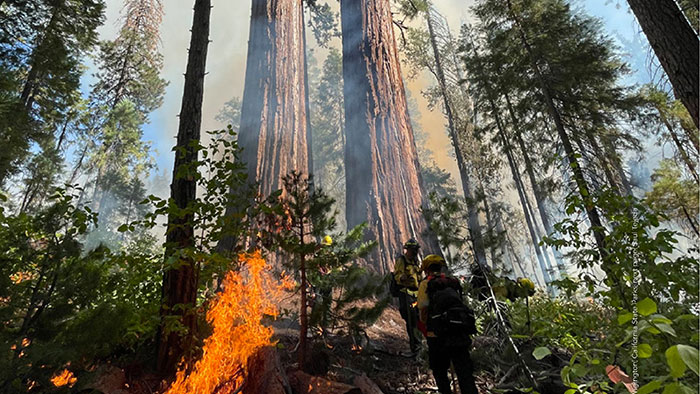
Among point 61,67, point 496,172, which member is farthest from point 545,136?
point 61,67

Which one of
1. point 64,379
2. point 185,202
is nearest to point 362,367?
point 64,379

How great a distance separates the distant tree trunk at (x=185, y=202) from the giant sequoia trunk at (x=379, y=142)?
11.8 ft

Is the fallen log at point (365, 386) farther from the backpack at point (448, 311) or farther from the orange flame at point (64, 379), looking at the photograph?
the orange flame at point (64, 379)

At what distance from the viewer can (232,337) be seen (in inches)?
119

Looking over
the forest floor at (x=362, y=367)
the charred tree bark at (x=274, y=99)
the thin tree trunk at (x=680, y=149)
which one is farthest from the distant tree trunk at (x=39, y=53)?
the thin tree trunk at (x=680, y=149)

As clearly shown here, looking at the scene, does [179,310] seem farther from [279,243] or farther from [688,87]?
[688,87]

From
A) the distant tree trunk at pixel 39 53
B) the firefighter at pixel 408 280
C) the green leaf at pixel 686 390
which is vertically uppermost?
the distant tree trunk at pixel 39 53

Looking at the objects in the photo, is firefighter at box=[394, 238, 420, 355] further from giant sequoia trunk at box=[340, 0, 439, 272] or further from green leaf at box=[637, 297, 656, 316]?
green leaf at box=[637, 297, 656, 316]

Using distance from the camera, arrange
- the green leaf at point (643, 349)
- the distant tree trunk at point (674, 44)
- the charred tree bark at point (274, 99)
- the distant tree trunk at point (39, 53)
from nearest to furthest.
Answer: the green leaf at point (643, 349), the distant tree trunk at point (674, 44), the charred tree bark at point (274, 99), the distant tree trunk at point (39, 53)

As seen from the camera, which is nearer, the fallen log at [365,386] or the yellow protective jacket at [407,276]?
the fallen log at [365,386]

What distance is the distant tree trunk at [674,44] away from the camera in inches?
136

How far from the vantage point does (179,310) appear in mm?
3080

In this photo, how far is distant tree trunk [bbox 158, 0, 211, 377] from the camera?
9.61 feet

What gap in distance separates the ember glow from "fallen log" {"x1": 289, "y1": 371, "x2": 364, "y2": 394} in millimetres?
517
